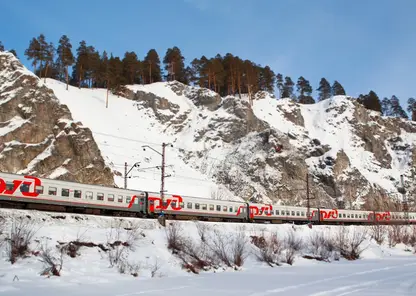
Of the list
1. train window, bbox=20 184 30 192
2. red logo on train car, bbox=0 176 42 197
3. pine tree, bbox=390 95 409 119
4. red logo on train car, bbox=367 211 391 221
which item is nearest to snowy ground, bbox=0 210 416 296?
red logo on train car, bbox=0 176 42 197

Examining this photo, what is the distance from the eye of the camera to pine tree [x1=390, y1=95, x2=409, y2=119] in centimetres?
11912

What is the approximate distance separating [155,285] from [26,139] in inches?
1803

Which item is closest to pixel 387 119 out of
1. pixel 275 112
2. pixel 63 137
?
pixel 275 112

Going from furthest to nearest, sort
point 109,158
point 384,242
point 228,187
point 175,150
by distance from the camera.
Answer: point 175,150
point 228,187
point 109,158
point 384,242

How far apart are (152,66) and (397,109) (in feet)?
266

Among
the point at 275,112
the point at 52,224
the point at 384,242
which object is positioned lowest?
the point at 384,242

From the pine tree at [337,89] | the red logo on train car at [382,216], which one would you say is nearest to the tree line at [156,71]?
the pine tree at [337,89]

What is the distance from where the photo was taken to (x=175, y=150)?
251 feet

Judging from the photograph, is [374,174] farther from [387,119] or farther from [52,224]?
[52,224]

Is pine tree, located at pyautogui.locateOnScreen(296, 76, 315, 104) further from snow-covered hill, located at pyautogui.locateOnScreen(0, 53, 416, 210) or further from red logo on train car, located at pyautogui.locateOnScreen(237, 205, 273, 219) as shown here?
red logo on train car, located at pyautogui.locateOnScreen(237, 205, 273, 219)

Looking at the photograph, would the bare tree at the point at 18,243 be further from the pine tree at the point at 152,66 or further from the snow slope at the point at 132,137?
the pine tree at the point at 152,66

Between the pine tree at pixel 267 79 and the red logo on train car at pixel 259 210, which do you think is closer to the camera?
the red logo on train car at pixel 259 210

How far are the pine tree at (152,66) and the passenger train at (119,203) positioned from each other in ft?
201

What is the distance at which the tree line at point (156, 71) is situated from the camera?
8285 centimetres
